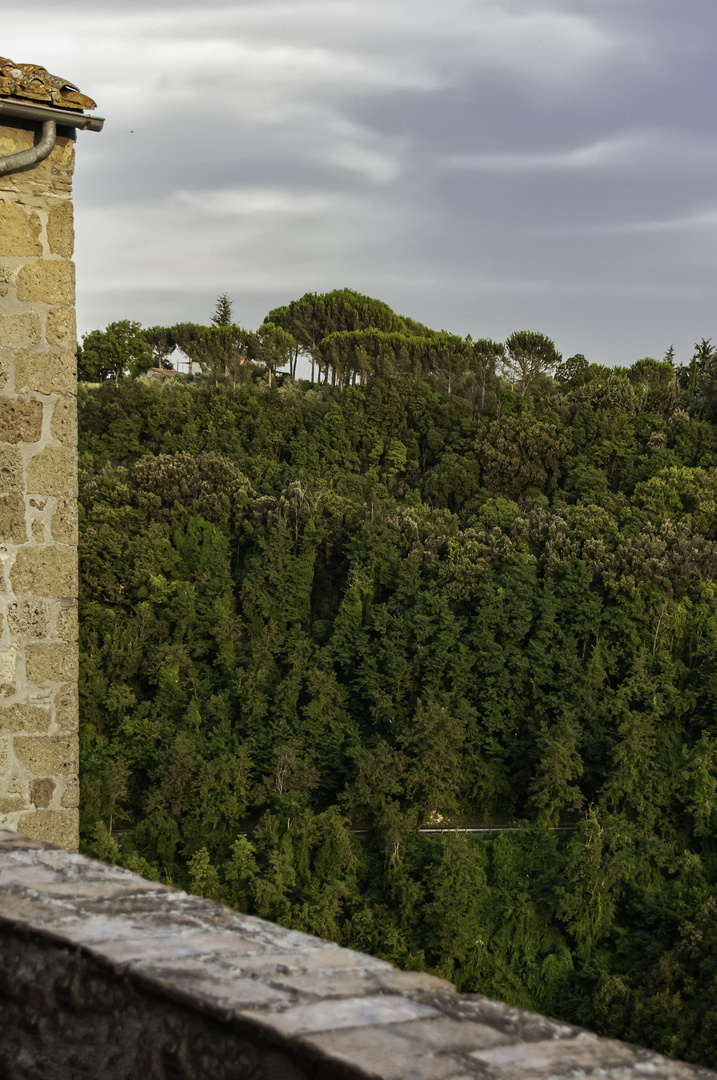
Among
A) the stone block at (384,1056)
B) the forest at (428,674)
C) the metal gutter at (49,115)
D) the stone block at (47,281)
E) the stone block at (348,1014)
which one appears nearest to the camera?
the stone block at (384,1056)

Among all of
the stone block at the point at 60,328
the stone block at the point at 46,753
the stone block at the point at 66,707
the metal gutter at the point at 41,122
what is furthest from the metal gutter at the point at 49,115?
the stone block at the point at 46,753

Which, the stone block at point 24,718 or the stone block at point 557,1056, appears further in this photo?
the stone block at point 24,718

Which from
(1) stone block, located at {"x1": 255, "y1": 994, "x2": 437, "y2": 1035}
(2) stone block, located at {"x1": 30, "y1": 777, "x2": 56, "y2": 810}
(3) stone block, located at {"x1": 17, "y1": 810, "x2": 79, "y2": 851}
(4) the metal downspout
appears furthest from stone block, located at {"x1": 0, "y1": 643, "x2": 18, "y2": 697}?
(1) stone block, located at {"x1": 255, "y1": 994, "x2": 437, "y2": 1035}

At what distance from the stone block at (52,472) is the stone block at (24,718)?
860mm

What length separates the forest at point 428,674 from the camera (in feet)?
45.9

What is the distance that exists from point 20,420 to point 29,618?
2.60 ft

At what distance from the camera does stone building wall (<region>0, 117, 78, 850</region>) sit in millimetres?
4289

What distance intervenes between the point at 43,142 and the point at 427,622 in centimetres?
1408

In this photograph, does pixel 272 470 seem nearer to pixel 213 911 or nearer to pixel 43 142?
pixel 43 142

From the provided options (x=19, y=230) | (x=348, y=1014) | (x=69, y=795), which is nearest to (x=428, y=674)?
(x=69, y=795)

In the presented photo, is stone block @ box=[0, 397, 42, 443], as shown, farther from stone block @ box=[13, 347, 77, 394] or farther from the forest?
the forest

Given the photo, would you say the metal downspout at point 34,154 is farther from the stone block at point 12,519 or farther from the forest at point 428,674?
the forest at point 428,674

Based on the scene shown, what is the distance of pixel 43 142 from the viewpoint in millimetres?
4297

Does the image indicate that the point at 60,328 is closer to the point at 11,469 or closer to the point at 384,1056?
the point at 11,469
